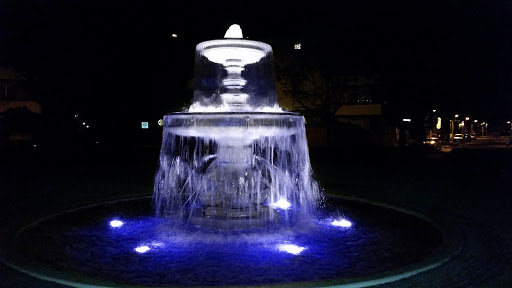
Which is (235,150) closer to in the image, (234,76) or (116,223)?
(234,76)

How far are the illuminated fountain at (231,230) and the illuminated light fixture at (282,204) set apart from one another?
3cm

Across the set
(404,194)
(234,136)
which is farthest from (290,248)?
(404,194)

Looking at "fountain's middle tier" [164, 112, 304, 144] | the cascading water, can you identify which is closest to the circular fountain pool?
the cascading water

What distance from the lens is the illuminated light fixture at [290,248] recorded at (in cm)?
611

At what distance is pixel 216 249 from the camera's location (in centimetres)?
622

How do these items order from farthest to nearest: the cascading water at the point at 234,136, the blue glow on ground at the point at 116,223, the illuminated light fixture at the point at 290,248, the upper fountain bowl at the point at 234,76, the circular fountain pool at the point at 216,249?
the blue glow on ground at the point at 116,223 < the upper fountain bowl at the point at 234,76 < the cascading water at the point at 234,136 < the illuminated light fixture at the point at 290,248 < the circular fountain pool at the point at 216,249

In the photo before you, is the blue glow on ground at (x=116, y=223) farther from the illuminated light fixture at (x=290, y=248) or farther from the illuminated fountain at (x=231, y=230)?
the illuminated light fixture at (x=290, y=248)

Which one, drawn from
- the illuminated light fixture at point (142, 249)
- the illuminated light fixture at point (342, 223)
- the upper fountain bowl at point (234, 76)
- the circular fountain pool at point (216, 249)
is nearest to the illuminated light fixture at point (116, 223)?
the circular fountain pool at point (216, 249)

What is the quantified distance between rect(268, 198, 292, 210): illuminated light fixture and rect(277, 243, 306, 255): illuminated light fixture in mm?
2898

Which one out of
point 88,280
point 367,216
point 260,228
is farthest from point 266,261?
point 367,216

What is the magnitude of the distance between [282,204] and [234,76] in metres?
3.49

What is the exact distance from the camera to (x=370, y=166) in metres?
18.8

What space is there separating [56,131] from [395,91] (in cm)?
2814

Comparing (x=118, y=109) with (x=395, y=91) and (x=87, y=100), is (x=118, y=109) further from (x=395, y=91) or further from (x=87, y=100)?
(x=395, y=91)
